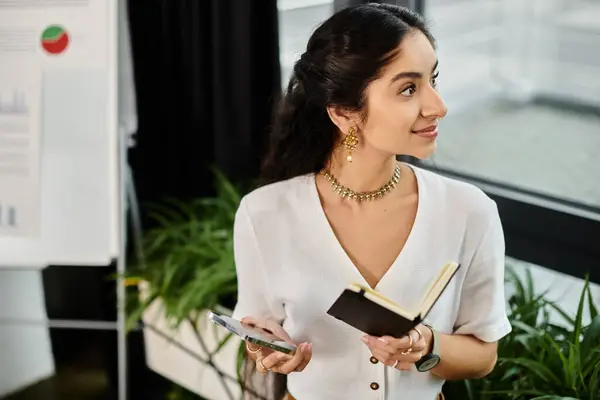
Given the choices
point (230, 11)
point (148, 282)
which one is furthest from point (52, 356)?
point (230, 11)

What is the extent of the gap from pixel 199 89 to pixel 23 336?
0.94 metres

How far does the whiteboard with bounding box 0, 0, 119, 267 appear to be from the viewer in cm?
169

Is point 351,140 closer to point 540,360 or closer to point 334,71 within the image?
point 334,71

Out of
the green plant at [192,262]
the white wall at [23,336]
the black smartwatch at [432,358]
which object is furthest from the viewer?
the white wall at [23,336]

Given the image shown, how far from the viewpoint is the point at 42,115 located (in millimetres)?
1731

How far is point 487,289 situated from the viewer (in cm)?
119

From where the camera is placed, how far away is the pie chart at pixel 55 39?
169cm

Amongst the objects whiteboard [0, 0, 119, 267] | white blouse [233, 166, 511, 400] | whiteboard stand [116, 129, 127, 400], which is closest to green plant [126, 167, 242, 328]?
whiteboard stand [116, 129, 127, 400]

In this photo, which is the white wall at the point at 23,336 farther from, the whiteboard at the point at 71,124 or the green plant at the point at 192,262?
the whiteboard at the point at 71,124

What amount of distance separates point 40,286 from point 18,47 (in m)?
0.88

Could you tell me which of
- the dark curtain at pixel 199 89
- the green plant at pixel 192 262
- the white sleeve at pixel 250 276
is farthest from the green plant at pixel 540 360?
the dark curtain at pixel 199 89

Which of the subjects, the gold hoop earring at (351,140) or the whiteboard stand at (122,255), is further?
the whiteboard stand at (122,255)

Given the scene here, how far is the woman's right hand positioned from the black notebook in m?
0.13

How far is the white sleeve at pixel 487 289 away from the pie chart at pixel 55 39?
3.30 ft
